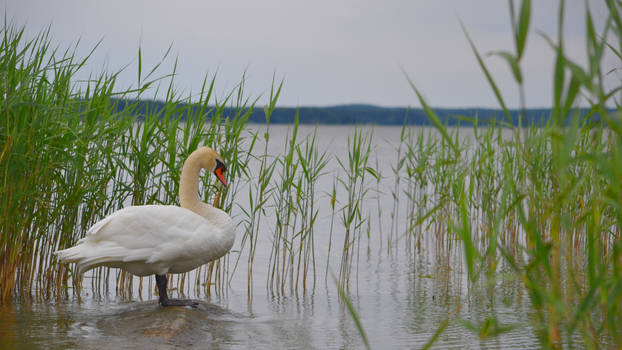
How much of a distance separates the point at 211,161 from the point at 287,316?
5.68 ft

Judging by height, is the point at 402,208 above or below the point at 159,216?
below

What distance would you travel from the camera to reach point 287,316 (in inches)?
249

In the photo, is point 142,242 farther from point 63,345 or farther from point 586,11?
point 586,11

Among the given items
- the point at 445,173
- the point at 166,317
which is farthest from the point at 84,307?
the point at 445,173

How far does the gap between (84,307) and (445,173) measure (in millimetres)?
4793

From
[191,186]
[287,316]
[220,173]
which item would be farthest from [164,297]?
[287,316]

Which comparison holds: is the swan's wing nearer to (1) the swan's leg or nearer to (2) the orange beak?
(1) the swan's leg

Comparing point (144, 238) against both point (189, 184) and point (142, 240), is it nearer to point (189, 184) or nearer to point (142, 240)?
point (142, 240)

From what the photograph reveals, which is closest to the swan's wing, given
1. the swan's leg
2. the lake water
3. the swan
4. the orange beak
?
the swan

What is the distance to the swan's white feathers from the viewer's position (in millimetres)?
5113

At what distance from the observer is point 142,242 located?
5141 mm

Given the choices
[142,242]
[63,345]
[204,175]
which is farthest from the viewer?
[204,175]

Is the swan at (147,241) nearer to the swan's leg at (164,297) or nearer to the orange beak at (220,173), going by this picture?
the swan's leg at (164,297)

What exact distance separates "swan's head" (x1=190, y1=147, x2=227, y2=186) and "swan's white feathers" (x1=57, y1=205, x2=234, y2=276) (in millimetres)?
632
